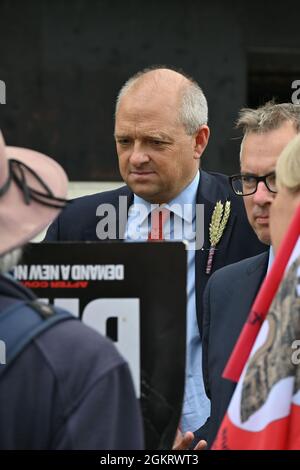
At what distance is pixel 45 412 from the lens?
5.44 feet

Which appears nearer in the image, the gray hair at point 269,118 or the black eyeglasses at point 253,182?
the black eyeglasses at point 253,182

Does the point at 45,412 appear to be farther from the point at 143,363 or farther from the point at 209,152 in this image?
the point at 209,152

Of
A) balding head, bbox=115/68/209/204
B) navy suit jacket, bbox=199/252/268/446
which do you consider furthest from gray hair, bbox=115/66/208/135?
navy suit jacket, bbox=199/252/268/446

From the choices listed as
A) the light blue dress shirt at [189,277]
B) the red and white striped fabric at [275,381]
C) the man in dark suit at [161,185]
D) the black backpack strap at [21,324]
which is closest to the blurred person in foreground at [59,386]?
the black backpack strap at [21,324]

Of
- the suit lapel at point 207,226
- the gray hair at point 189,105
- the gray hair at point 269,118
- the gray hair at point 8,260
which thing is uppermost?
the gray hair at point 189,105

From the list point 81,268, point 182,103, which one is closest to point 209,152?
point 182,103

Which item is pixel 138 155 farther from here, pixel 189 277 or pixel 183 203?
pixel 189 277

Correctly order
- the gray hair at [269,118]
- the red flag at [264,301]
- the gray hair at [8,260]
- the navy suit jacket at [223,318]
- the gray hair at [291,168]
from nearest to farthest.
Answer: the gray hair at [8,260]
the red flag at [264,301]
the gray hair at [291,168]
the navy suit jacket at [223,318]
the gray hair at [269,118]

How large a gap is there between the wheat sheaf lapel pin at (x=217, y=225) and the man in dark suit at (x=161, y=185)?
0.01 m

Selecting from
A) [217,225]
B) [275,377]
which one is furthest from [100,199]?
[275,377]

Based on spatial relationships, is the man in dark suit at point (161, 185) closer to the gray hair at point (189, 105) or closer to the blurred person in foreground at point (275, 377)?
the gray hair at point (189, 105)

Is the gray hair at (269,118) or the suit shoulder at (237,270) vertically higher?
the gray hair at (269,118)

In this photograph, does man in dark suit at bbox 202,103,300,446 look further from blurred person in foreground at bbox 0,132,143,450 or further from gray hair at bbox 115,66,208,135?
blurred person in foreground at bbox 0,132,143,450

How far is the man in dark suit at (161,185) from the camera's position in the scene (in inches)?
140
